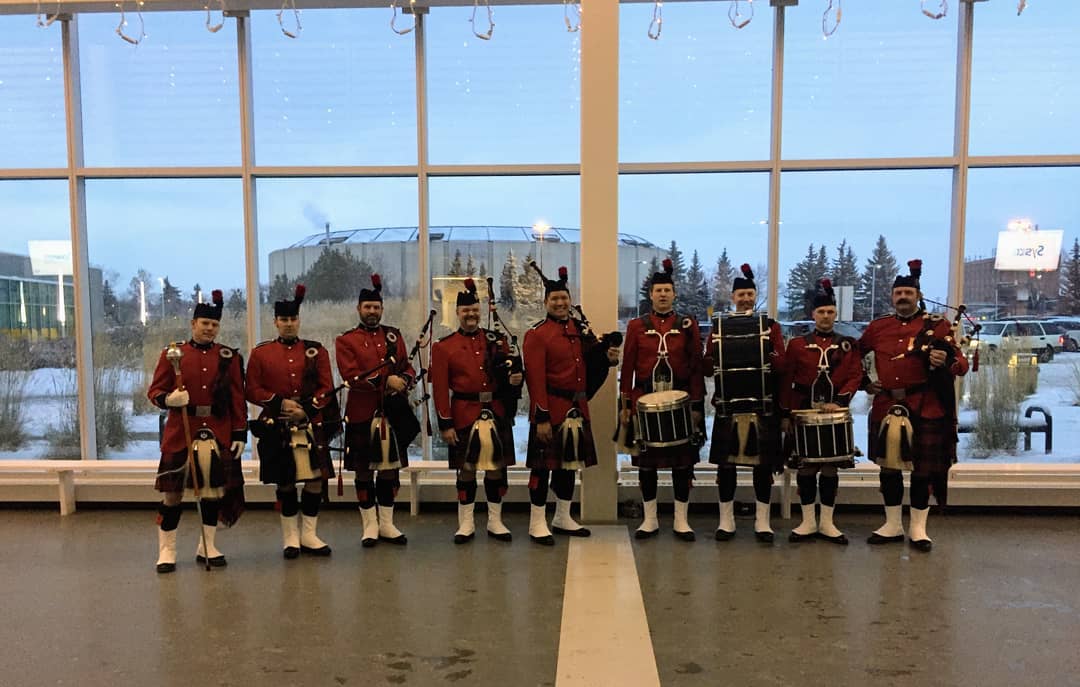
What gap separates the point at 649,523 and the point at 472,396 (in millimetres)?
1294

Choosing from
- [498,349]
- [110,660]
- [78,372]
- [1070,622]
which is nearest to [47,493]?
[78,372]

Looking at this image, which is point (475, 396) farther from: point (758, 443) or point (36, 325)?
point (36, 325)

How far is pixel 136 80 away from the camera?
4918mm

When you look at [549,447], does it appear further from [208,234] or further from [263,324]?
[208,234]

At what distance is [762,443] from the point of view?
380 centimetres

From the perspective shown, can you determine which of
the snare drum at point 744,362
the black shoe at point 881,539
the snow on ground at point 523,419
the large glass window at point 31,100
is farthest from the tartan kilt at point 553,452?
the large glass window at point 31,100

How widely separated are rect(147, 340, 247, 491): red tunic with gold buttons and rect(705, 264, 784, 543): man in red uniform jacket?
8.58ft

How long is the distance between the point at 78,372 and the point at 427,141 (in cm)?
305

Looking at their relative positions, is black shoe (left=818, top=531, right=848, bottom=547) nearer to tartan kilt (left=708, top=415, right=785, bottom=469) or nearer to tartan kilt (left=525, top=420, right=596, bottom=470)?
tartan kilt (left=708, top=415, right=785, bottom=469)

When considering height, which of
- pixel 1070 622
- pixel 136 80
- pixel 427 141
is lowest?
pixel 1070 622

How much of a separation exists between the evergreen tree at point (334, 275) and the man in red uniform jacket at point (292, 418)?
4.27 feet

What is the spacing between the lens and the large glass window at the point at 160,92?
4.84 m

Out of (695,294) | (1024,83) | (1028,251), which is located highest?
(1024,83)

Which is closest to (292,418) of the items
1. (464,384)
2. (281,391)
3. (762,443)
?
(281,391)
